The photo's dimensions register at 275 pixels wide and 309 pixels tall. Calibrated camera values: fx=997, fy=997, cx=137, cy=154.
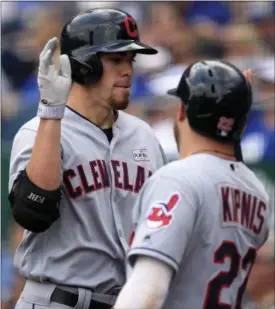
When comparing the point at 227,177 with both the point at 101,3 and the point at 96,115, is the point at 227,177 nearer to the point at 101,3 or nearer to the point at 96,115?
the point at 96,115

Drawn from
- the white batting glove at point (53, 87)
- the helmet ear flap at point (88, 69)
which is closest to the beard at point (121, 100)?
the helmet ear flap at point (88, 69)

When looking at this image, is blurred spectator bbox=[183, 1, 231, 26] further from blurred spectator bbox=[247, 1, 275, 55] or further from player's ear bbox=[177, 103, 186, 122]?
player's ear bbox=[177, 103, 186, 122]

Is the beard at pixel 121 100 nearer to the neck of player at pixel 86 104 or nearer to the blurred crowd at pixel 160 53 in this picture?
the neck of player at pixel 86 104

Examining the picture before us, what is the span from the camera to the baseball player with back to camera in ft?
12.5

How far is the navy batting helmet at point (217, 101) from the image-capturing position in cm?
305

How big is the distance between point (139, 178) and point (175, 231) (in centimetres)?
130

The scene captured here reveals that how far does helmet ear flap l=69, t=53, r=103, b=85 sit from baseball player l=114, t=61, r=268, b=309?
101 cm

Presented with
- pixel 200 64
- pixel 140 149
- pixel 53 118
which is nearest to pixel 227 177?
pixel 200 64

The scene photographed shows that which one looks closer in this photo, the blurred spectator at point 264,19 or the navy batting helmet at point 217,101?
the navy batting helmet at point 217,101

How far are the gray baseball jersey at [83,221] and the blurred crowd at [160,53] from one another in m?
3.44

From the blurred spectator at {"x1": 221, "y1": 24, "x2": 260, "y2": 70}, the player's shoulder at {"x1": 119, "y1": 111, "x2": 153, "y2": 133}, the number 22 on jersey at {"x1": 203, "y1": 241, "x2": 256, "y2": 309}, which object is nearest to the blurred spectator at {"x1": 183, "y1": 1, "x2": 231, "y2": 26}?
the blurred spectator at {"x1": 221, "y1": 24, "x2": 260, "y2": 70}

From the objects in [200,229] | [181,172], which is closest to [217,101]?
[181,172]

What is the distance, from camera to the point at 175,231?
2.88 metres

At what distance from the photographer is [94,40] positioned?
4184 mm
